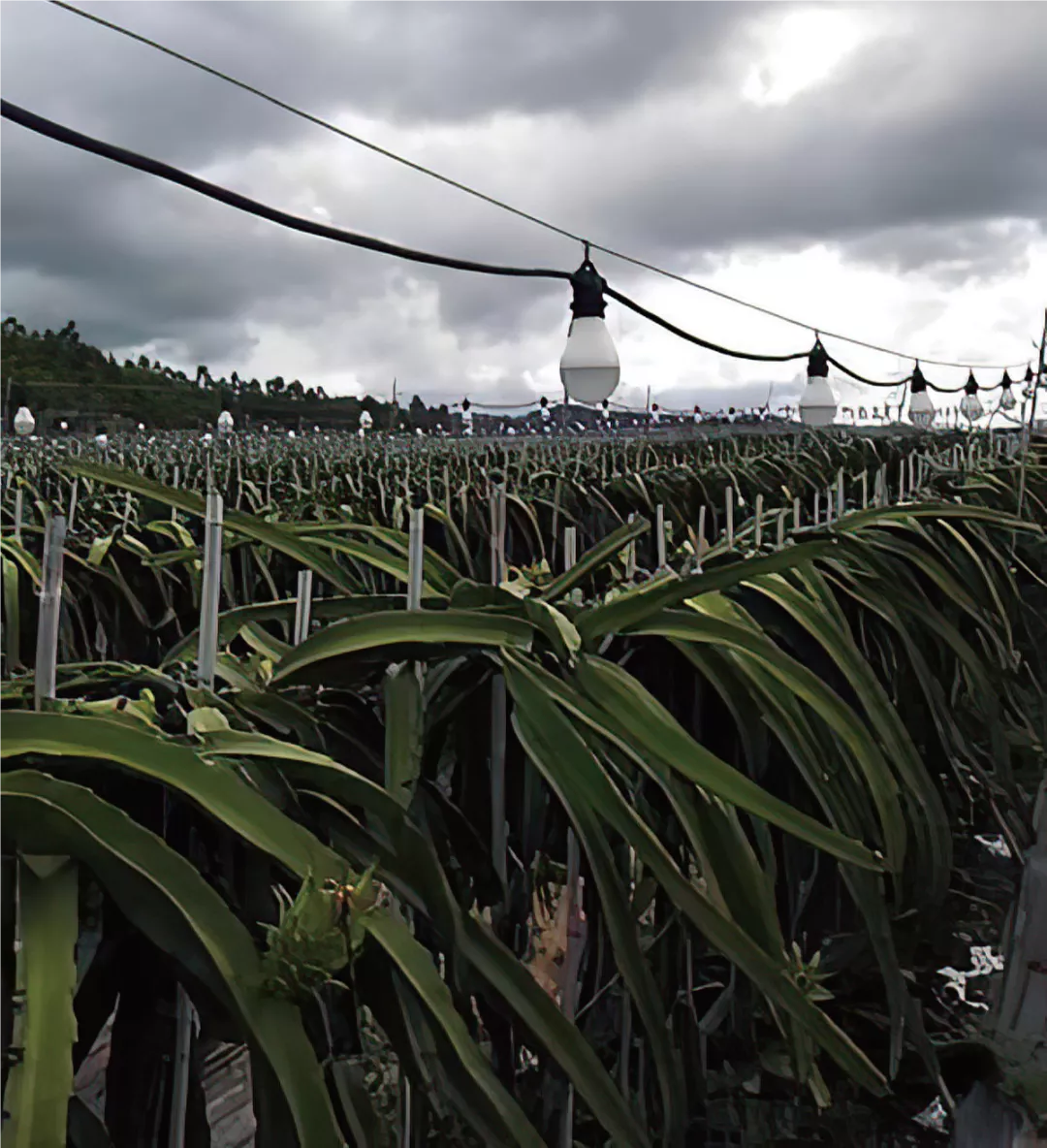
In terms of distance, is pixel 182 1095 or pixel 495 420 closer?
pixel 182 1095

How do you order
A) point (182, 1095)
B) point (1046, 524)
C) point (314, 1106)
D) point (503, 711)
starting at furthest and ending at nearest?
point (1046, 524)
point (503, 711)
point (182, 1095)
point (314, 1106)

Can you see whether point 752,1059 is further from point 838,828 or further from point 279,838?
point 279,838

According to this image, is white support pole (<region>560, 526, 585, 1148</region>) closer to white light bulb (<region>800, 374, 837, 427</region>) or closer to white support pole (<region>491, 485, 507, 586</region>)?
white support pole (<region>491, 485, 507, 586</region>)

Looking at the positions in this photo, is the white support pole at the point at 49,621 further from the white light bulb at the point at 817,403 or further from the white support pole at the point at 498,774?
the white light bulb at the point at 817,403

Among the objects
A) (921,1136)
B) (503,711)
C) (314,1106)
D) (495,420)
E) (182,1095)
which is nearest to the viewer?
(314,1106)

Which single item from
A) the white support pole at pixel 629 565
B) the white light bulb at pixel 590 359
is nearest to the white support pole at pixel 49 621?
the white support pole at pixel 629 565

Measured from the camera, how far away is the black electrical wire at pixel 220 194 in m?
1.00

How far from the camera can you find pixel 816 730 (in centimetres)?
68

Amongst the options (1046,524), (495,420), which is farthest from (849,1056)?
(495,420)

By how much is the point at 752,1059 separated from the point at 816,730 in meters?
0.60

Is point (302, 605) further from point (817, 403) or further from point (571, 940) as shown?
point (817, 403)

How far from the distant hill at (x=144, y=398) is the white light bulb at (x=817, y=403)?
23.5 m

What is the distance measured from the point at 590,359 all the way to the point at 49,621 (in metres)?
1.33

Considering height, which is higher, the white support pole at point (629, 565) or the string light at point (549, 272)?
the string light at point (549, 272)
